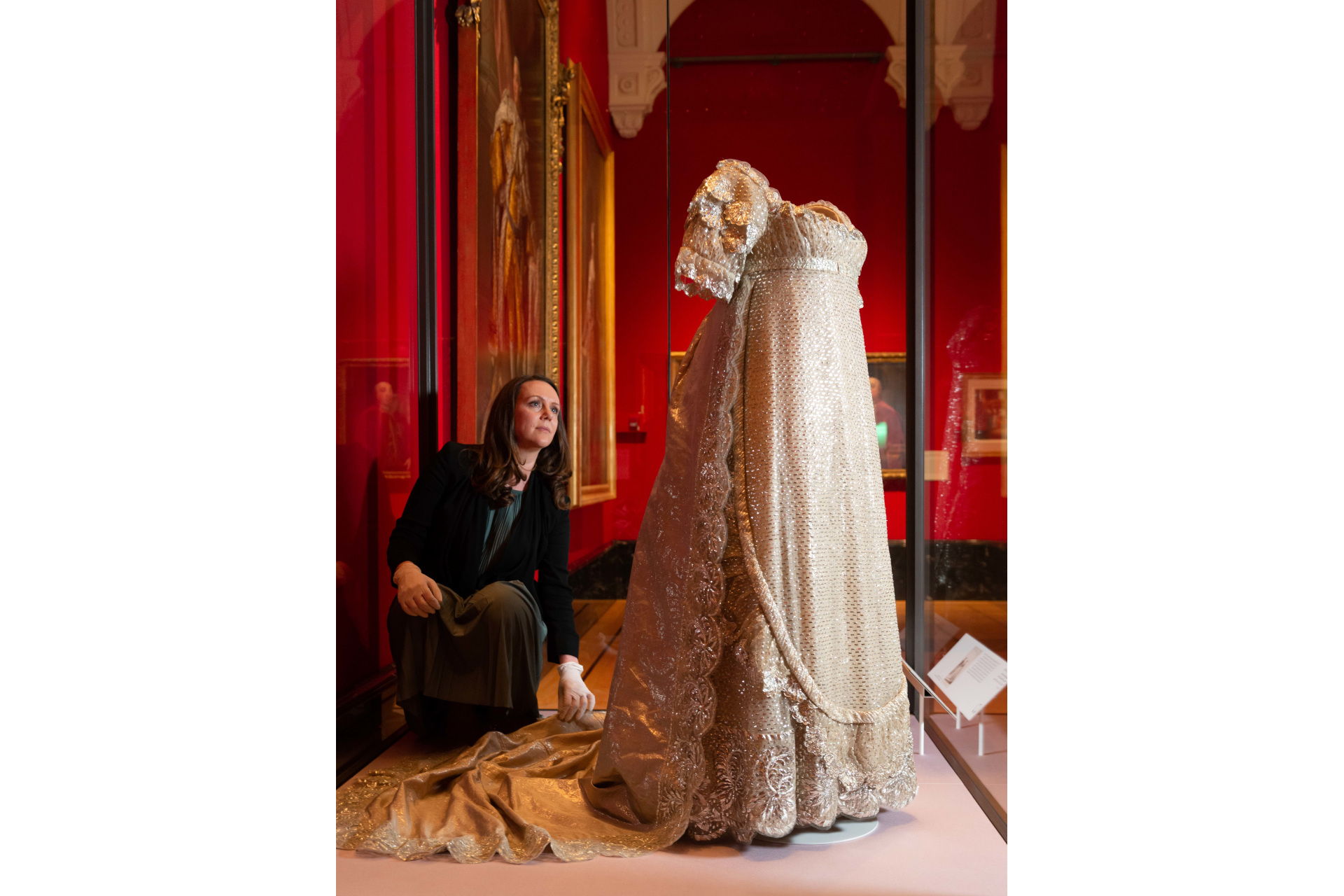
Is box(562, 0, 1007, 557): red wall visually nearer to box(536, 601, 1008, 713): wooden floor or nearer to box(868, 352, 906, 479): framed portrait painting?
box(868, 352, 906, 479): framed portrait painting

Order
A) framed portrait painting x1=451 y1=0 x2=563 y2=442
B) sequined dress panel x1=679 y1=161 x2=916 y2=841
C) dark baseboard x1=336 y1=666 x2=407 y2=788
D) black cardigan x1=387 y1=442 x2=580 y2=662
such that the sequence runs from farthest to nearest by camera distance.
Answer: framed portrait painting x1=451 y1=0 x2=563 y2=442 → black cardigan x1=387 y1=442 x2=580 y2=662 → dark baseboard x1=336 y1=666 x2=407 y2=788 → sequined dress panel x1=679 y1=161 x2=916 y2=841

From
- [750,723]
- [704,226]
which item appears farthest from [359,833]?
[704,226]

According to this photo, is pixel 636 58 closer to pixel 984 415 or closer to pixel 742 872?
pixel 984 415

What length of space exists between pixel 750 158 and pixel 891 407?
1095mm

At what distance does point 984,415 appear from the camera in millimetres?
2326

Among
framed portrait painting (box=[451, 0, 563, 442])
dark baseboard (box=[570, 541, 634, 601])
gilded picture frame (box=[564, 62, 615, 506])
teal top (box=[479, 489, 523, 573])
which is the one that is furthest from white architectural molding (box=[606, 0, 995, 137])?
dark baseboard (box=[570, 541, 634, 601])

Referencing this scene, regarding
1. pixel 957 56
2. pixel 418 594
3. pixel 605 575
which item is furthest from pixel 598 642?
pixel 957 56

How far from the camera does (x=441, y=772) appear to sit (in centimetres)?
221

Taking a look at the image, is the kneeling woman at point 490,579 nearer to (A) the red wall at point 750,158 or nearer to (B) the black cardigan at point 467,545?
(B) the black cardigan at point 467,545

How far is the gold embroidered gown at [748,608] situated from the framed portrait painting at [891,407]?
1.05 m

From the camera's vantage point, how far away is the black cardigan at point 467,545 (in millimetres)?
2748

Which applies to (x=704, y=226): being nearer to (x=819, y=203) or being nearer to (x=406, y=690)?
(x=819, y=203)

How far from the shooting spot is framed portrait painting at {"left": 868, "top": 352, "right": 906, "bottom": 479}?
124 inches

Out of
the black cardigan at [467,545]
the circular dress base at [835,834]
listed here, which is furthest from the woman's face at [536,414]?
the circular dress base at [835,834]
